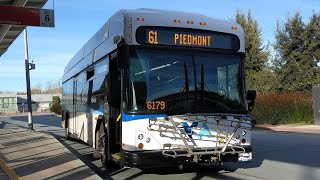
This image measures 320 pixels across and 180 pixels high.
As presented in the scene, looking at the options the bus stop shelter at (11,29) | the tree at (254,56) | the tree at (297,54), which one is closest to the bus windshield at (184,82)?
the bus stop shelter at (11,29)

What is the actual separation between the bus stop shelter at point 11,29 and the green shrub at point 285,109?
1723cm

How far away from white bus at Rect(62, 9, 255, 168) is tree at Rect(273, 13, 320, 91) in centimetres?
2777

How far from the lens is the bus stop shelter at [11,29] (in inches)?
560

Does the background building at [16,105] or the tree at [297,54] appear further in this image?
the background building at [16,105]

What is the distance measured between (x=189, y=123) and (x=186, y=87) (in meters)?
0.71

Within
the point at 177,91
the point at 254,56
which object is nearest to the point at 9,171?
the point at 177,91

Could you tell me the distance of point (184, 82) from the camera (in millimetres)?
8602

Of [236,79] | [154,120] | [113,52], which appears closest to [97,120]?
[113,52]

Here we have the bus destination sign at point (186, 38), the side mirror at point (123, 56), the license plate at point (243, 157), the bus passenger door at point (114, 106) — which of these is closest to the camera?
the side mirror at point (123, 56)

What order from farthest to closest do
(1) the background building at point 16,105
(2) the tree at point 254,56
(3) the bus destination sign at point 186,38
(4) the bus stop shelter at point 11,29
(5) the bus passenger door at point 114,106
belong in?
(1) the background building at point 16,105 < (2) the tree at point 254,56 < (4) the bus stop shelter at point 11,29 < (5) the bus passenger door at point 114,106 < (3) the bus destination sign at point 186,38

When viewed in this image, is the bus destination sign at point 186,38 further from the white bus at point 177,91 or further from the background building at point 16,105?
the background building at point 16,105

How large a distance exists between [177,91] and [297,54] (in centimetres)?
3002

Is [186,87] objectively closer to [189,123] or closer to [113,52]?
[189,123]

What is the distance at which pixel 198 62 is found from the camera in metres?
8.80
